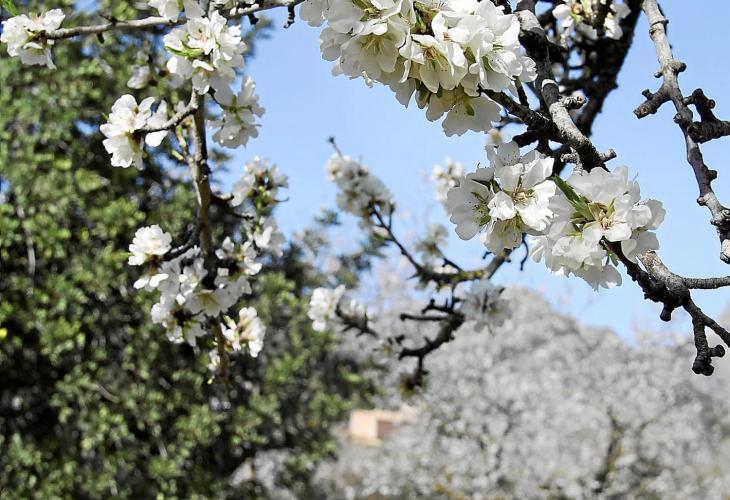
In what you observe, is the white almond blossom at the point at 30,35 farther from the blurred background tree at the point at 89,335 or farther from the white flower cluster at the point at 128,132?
the blurred background tree at the point at 89,335

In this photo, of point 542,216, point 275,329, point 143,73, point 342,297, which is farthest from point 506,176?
point 275,329

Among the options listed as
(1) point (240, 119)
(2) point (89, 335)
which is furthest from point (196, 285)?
(2) point (89, 335)

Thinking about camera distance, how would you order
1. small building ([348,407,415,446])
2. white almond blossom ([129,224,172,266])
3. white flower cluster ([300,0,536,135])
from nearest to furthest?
1. white flower cluster ([300,0,536,135])
2. white almond blossom ([129,224,172,266])
3. small building ([348,407,415,446])

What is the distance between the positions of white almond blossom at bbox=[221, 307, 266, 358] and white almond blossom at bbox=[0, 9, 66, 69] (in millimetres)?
750

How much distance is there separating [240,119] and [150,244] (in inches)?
14.9

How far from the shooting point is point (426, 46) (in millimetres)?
855

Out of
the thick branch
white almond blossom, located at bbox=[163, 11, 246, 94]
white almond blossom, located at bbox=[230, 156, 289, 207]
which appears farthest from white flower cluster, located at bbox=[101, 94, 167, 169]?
the thick branch

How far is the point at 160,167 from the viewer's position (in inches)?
183

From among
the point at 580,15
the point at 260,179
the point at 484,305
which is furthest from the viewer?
the point at 484,305

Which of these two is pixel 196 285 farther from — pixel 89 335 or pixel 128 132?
pixel 89 335

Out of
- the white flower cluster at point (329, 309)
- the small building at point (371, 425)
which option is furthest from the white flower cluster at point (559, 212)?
the small building at point (371, 425)

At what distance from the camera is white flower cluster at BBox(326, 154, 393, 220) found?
2617 millimetres

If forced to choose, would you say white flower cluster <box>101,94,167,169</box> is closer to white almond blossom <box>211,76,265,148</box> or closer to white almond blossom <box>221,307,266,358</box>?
white almond blossom <box>211,76,265,148</box>

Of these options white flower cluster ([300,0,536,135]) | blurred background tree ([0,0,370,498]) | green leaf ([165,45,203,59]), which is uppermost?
green leaf ([165,45,203,59])
